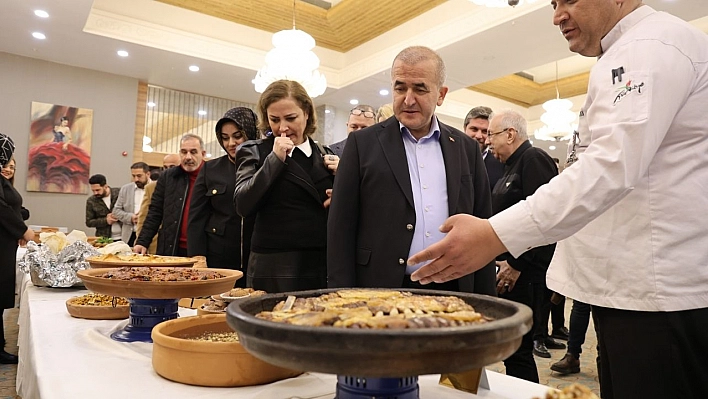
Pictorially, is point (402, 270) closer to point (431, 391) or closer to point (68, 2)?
point (431, 391)

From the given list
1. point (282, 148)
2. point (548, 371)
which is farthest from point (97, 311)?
point (548, 371)

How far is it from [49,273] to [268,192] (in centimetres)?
A: 107

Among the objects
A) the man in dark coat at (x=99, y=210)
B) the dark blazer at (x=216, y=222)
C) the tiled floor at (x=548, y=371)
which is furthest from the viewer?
the man in dark coat at (x=99, y=210)

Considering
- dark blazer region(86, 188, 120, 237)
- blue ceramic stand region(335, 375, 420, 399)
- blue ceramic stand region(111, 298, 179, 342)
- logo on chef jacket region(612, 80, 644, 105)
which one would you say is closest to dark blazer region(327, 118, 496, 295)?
blue ceramic stand region(111, 298, 179, 342)

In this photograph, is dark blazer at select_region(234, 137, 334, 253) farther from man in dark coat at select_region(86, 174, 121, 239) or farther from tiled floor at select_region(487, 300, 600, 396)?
man in dark coat at select_region(86, 174, 121, 239)

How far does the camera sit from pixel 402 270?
59.9 inches

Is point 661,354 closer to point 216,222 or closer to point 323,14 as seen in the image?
point 216,222

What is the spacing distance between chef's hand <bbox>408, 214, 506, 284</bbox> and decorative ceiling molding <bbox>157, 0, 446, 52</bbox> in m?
6.39

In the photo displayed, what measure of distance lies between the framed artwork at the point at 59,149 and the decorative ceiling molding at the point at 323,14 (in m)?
2.73

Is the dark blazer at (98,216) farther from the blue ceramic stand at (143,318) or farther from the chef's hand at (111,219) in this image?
the blue ceramic stand at (143,318)

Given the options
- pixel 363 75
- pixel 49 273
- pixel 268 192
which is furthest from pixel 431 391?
pixel 363 75

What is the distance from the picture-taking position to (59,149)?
799cm

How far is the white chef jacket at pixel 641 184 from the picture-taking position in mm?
955

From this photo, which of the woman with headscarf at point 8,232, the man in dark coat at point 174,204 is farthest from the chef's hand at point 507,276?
the woman with headscarf at point 8,232
